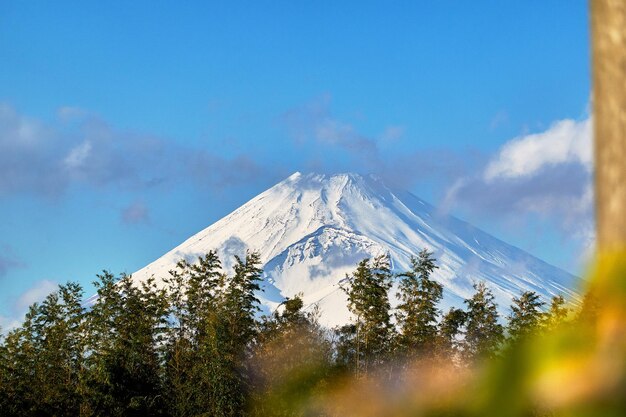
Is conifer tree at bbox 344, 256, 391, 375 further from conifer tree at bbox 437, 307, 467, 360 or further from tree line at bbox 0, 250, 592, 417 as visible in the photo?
conifer tree at bbox 437, 307, 467, 360

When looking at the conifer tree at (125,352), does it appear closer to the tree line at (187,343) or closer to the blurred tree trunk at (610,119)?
the tree line at (187,343)

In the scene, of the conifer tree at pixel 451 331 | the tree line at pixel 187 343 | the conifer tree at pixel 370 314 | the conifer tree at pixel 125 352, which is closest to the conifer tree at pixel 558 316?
the tree line at pixel 187 343

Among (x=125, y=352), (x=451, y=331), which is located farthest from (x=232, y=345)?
(x=451, y=331)

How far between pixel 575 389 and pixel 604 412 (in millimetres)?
33

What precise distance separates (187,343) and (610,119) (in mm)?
54035

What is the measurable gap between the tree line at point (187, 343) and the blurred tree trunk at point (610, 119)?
39.5m

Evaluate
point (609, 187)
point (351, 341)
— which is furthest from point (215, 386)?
point (609, 187)

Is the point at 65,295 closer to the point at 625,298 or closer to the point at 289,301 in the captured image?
the point at 289,301

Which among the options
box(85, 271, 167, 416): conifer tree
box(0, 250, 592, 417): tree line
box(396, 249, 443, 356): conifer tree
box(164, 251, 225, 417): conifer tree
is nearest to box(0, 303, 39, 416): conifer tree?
box(0, 250, 592, 417): tree line

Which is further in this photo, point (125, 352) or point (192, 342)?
point (192, 342)

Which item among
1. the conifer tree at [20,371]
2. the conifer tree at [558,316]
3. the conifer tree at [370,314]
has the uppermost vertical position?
the conifer tree at [370,314]

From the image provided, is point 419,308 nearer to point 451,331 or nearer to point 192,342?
point 451,331

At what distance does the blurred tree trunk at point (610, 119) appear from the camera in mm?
665

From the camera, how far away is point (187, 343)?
5359 cm
